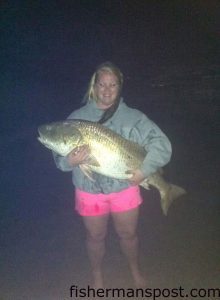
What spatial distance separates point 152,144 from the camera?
9.65 feet

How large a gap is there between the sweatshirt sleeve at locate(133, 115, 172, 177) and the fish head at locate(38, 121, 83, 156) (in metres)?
0.47

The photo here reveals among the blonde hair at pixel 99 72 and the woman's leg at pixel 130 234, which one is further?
the woman's leg at pixel 130 234

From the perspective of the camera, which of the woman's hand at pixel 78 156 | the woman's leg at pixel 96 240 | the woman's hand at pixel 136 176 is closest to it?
the woman's hand at pixel 78 156

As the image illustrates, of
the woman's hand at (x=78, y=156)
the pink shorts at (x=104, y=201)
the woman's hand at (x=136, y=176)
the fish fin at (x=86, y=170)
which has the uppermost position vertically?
the woman's hand at (x=78, y=156)

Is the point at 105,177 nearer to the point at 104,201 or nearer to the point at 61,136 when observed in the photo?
the point at 104,201

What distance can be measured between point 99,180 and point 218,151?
207 inches

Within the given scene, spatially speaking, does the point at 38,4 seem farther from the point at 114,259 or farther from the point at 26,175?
the point at 114,259

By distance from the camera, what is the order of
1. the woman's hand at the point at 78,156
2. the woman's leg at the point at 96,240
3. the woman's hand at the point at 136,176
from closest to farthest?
the woman's hand at the point at 78,156 → the woman's hand at the point at 136,176 → the woman's leg at the point at 96,240

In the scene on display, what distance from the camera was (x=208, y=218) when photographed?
466 cm

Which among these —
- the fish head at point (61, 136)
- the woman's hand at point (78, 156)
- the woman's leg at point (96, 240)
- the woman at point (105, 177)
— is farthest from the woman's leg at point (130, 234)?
the fish head at point (61, 136)

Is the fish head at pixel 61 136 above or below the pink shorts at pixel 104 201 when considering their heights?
above

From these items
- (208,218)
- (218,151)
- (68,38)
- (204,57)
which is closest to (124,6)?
(68,38)

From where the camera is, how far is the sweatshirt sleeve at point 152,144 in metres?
2.93

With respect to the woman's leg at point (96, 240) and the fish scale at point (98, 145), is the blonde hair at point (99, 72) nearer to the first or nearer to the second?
the fish scale at point (98, 145)
